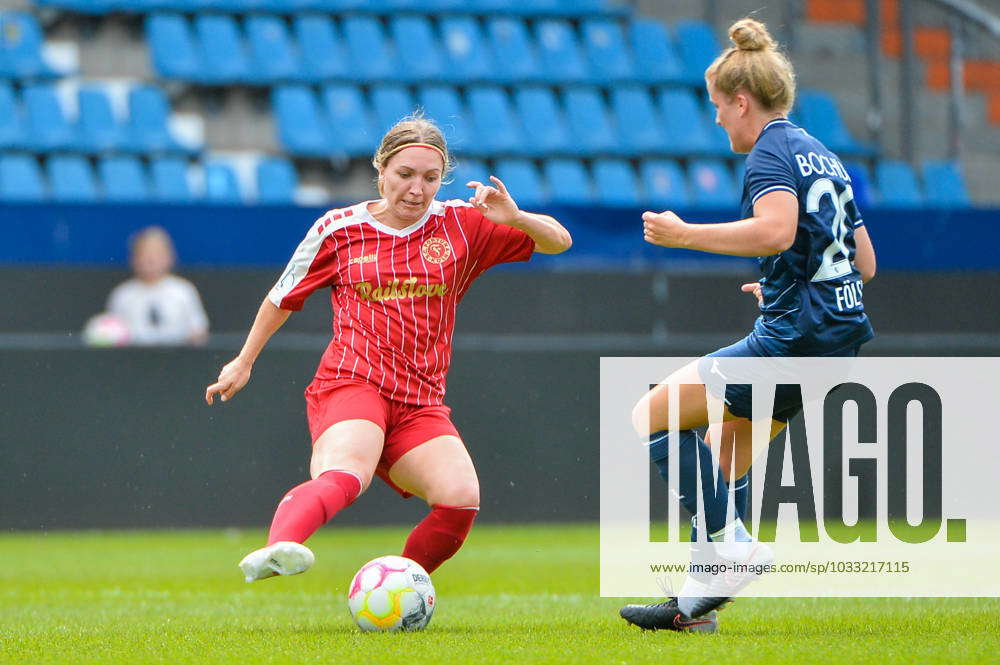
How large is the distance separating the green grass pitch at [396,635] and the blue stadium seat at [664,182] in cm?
441

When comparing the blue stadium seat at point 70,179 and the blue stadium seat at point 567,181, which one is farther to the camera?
the blue stadium seat at point 567,181

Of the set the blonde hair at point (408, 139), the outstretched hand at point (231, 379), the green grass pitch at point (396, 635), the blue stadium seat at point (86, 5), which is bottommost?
the green grass pitch at point (396, 635)

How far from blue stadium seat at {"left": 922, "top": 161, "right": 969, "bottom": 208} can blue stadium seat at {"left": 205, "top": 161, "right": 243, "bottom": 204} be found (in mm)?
5676

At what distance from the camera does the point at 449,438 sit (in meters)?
5.21

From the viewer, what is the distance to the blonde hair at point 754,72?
15.7 ft

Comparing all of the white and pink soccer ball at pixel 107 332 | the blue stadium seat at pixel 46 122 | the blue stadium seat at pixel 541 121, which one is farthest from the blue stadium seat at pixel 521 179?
the white and pink soccer ball at pixel 107 332

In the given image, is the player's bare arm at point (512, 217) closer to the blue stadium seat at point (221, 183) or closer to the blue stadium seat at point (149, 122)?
the blue stadium seat at point (221, 183)

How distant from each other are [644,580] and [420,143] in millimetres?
3447

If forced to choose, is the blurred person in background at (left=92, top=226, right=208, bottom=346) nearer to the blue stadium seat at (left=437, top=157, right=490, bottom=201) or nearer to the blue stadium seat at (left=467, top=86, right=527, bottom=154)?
the blue stadium seat at (left=437, top=157, right=490, bottom=201)

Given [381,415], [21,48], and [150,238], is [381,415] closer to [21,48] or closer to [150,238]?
[150,238]

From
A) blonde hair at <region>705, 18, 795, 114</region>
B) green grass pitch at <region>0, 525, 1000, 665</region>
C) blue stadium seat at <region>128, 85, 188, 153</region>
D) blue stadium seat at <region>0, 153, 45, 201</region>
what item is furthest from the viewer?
blue stadium seat at <region>128, 85, 188, 153</region>

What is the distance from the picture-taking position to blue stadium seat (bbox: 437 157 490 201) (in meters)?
11.4

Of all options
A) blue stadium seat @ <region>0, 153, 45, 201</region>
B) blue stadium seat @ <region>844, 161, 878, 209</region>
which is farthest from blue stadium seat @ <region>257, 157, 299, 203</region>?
Result: blue stadium seat @ <region>844, 161, 878, 209</region>

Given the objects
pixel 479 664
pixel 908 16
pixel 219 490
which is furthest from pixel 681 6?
pixel 479 664
